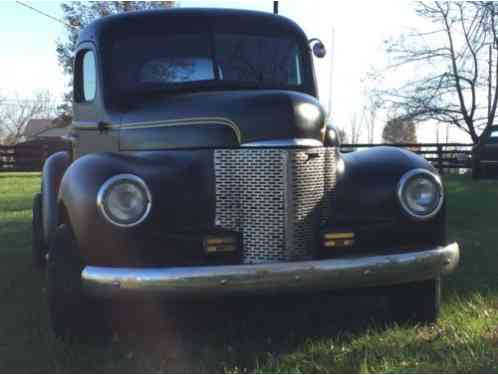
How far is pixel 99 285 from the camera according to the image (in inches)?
118

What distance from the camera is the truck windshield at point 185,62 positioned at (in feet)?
13.6

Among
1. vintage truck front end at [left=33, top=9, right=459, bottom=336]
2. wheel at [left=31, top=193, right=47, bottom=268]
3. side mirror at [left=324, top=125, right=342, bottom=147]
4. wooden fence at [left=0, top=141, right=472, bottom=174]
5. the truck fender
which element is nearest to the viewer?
vintage truck front end at [left=33, top=9, right=459, bottom=336]

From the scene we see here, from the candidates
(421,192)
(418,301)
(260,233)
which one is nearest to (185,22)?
(260,233)

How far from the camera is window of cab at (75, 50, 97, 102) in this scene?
4.36 m

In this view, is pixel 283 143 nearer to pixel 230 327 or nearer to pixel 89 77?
pixel 230 327

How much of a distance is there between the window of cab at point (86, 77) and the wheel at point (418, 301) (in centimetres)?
246

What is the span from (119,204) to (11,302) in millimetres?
1931

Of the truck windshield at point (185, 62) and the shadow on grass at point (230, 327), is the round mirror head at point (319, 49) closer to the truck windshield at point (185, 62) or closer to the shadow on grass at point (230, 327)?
the truck windshield at point (185, 62)

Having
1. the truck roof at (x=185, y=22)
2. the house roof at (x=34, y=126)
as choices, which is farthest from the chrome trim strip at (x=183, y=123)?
the house roof at (x=34, y=126)

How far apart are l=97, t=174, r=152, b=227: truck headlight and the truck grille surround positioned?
1.30 ft

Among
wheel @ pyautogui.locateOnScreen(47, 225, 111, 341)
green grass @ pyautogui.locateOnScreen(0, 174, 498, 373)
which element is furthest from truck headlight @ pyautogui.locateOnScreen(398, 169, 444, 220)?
wheel @ pyautogui.locateOnScreen(47, 225, 111, 341)

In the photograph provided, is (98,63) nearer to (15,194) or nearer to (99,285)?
(99,285)

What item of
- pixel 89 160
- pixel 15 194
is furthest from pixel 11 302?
pixel 15 194

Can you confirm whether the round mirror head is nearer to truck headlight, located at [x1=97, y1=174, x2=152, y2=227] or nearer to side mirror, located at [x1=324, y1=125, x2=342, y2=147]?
side mirror, located at [x1=324, y1=125, x2=342, y2=147]
